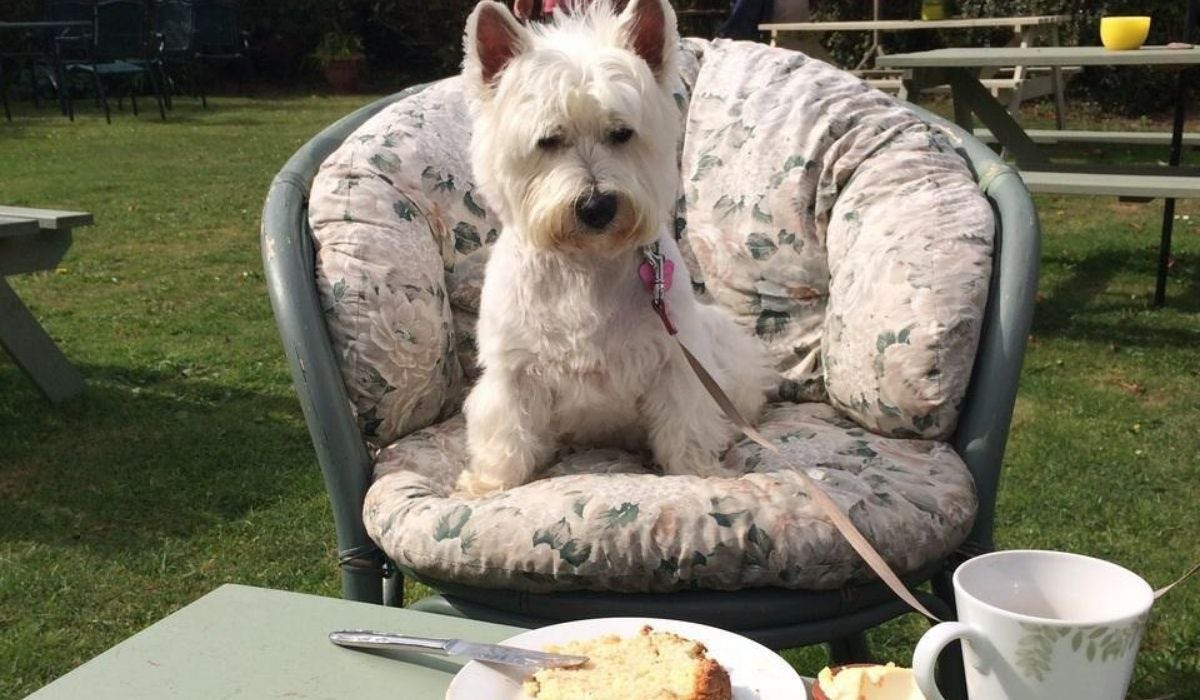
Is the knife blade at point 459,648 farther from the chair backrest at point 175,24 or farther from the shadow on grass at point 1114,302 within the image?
the chair backrest at point 175,24

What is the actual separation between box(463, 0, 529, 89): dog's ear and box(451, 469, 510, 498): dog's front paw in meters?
0.85

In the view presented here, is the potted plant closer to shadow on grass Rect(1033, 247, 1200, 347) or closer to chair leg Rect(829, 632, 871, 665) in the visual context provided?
shadow on grass Rect(1033, 247, 1200, 347)

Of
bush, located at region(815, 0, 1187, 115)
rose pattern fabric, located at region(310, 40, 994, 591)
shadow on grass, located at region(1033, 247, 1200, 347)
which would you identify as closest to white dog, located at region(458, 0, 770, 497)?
rose pattern fabric, located at region(310, 40, 994, 591)

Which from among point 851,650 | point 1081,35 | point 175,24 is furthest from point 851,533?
point 175,24

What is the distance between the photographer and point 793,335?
311 centimetres

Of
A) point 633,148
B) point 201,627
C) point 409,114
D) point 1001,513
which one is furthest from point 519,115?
point 1001,513

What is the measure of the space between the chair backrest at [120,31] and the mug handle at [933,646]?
16346 millimetres

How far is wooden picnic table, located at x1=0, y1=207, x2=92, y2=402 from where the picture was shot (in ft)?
16.0

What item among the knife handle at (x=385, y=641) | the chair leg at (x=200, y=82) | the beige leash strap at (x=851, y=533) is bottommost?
the chair leg at (x=200, y=82)

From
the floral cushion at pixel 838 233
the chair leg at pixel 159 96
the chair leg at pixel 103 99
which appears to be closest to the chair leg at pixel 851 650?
the floral cushion at pixel 838 233

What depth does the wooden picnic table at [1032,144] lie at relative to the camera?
564 centimetres

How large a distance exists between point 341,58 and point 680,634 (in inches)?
700

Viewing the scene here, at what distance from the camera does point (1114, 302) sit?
20.9 ft

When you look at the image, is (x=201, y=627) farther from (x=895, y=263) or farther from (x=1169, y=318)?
(x=1169, y=318)
